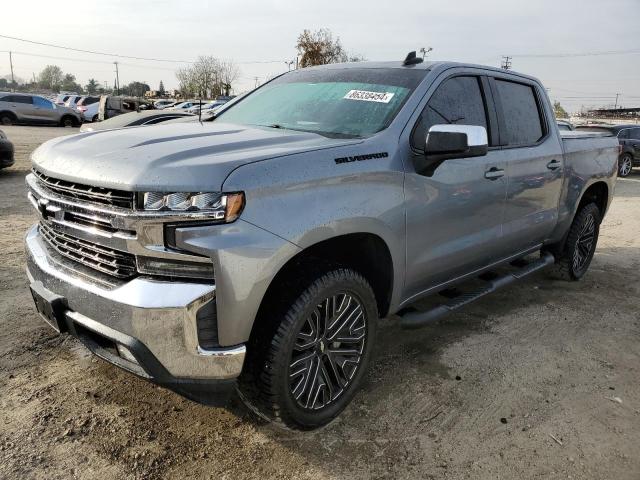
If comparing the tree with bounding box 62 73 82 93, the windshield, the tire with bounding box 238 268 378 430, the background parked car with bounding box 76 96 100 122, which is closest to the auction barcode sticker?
the windshield

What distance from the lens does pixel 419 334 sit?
3.98m

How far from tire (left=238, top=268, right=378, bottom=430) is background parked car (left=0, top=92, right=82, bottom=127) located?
89.9ft

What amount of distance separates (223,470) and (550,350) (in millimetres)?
2492

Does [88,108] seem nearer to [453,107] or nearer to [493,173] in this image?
[453,107]

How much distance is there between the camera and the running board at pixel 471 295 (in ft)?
10.6

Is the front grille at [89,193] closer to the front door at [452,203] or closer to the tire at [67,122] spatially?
the front door at [452,203]

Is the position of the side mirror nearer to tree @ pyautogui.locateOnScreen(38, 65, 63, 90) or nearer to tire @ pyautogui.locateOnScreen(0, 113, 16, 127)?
tire @ pyautogui.locateOnScreen(0, 113, 16, 127)

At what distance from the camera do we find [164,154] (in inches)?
89.7

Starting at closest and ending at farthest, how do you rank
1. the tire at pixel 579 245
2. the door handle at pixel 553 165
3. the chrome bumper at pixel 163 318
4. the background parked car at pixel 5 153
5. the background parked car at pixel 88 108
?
the chrome bumper at pixel 163 318 < the door handle at pixel 553 165 < the tire at pixel 579 245 < the background parked car at pixel 5 153 < the background parked car at pixel 88 108

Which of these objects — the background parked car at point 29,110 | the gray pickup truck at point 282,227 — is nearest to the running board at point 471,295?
the gray pickup truck at point 282,227

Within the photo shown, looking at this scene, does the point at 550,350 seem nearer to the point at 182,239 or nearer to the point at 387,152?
the point at 387,152

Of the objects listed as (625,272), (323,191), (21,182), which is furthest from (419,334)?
(21,182)

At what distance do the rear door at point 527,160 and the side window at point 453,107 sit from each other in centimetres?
26

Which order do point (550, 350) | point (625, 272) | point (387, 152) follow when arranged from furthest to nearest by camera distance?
point (625, 272) → point (550, 350) → point (387, 152)
